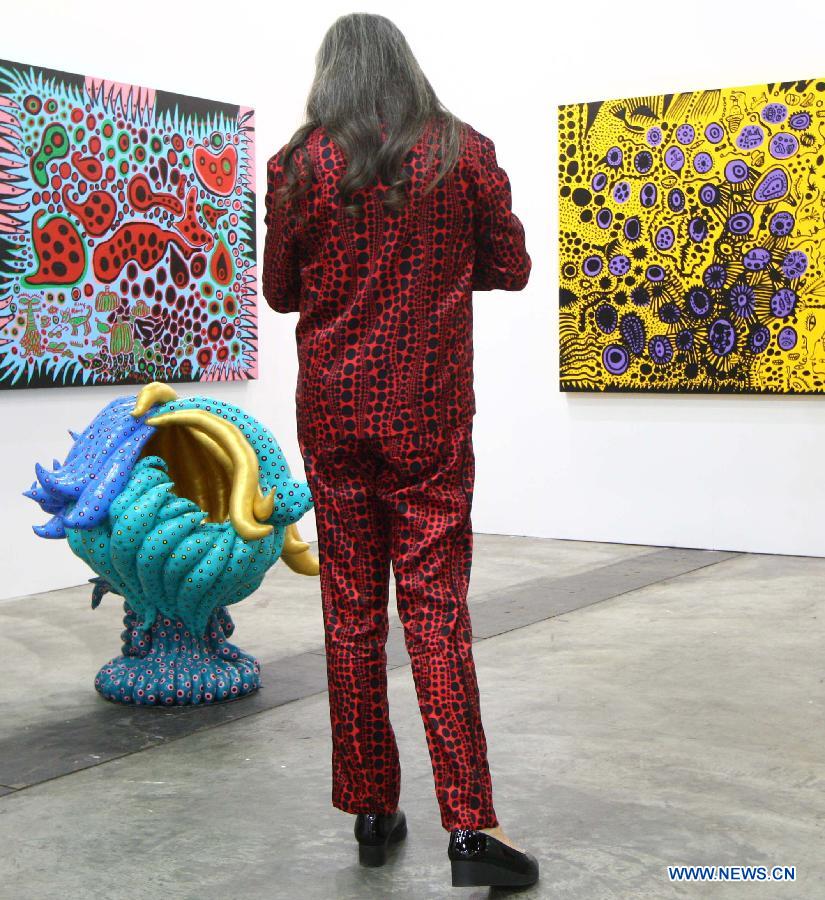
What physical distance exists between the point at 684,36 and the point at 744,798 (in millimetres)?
4640

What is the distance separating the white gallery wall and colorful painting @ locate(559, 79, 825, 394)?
0.13 m

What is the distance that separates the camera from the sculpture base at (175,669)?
383cm

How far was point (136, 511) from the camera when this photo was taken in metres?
3.65

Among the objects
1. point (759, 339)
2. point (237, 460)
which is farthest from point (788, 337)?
point (237, 460)

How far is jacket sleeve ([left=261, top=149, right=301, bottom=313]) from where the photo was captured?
2.49 m

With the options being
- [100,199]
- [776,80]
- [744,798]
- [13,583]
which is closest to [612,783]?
[744,798]

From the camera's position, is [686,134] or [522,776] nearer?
[522,776]

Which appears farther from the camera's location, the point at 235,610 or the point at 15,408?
the point at 15,408

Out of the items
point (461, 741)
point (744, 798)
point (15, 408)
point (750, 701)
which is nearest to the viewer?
point (461, 741)

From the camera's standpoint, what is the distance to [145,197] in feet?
19.8

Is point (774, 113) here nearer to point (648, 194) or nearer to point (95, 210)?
point (648, 194)

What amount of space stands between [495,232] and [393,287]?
227 millimetres

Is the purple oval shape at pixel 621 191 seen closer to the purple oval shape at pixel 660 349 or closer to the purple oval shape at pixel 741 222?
the purple oval shape at pixel 741 222

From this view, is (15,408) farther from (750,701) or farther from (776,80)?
(776,80)
